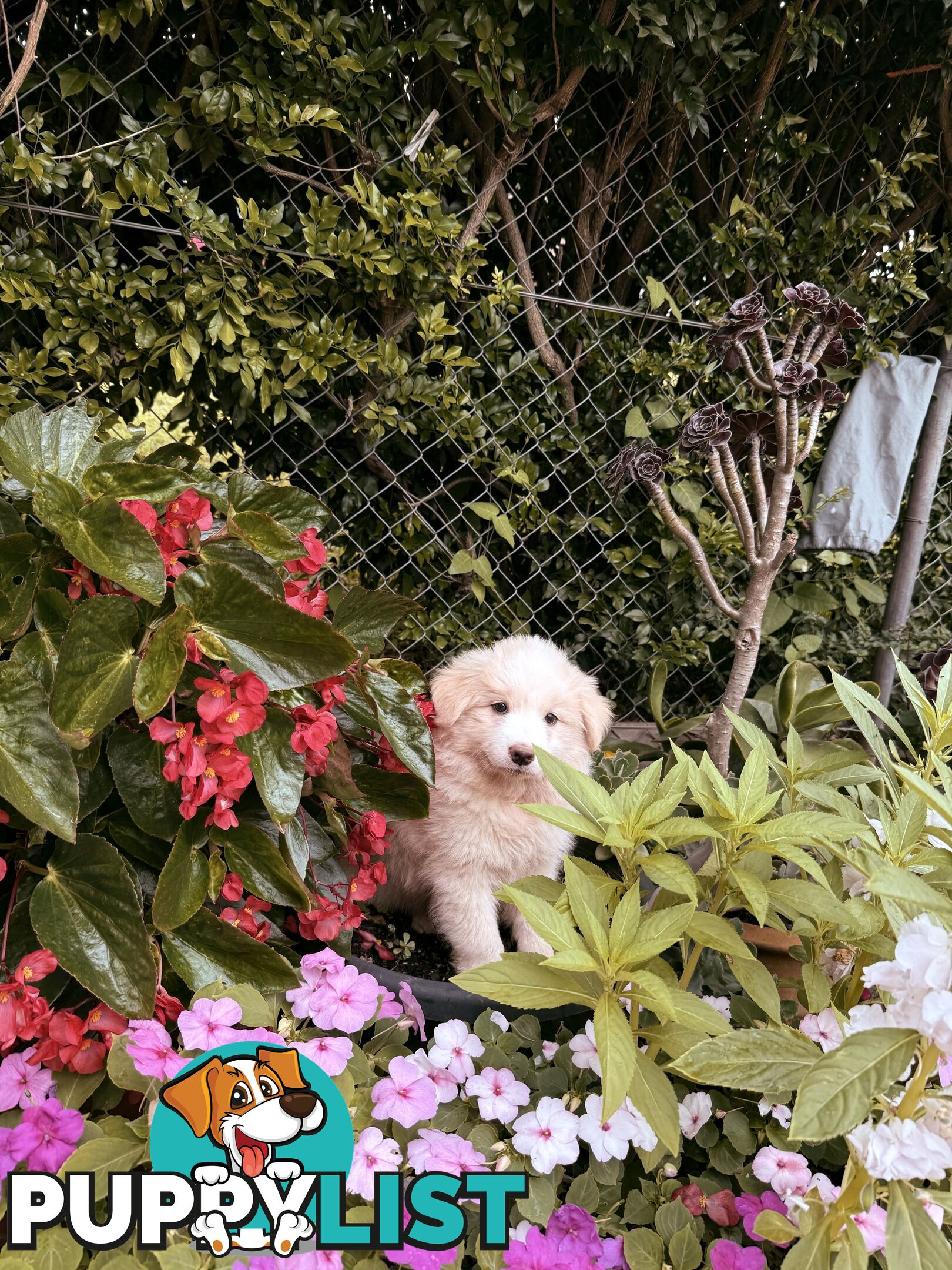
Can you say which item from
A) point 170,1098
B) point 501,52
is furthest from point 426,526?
point 170,1098

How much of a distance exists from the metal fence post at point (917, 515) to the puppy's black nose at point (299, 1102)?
2506 millimetres

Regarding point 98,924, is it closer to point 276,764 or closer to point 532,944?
point 276,764

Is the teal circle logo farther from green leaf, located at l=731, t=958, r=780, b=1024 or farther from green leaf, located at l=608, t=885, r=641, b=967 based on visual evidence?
green leaf, located at l=731, t=958, r=780, b=1024

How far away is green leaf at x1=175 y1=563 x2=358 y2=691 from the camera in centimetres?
95

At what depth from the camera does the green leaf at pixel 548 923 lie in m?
0.91

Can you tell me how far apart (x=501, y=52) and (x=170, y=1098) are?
7.74ft

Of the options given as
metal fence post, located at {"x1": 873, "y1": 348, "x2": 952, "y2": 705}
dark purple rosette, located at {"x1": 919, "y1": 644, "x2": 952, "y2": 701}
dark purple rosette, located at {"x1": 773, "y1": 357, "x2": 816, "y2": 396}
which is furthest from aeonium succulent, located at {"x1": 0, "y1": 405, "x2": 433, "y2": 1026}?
metal fence post, located at {"x1": 873, "y1": 348, "x2": 952, "y2": 705}

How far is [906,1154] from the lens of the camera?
0.67 m

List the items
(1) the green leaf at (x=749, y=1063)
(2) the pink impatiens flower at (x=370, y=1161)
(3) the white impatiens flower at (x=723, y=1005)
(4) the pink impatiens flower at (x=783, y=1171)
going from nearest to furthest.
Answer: (1) the green leaf at (x=749, y=1063) < (2) the pink impatiens flower at (x=370, y=1161) < (4) the pink impatiens flower at (x=783, y=1171) < (3) the white impatiens flower at (x=723, y=1005)

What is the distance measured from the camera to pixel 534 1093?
44.4 inches

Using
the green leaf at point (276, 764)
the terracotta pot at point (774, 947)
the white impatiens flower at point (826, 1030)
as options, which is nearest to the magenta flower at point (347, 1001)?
the green leaf at point (276, 764)

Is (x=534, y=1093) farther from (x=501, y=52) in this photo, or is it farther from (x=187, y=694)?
→ (x=501, y=52)

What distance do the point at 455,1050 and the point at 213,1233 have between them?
1.22ft

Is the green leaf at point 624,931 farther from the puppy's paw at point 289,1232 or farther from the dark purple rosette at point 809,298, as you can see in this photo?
the dark purple rosette at point 809,298
